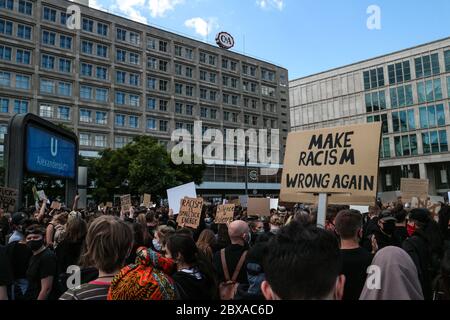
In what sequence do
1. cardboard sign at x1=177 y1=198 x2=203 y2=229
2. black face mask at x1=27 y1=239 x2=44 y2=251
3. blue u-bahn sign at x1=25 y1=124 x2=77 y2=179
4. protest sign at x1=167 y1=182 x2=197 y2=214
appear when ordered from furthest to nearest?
blue u-bahn sign at x1=25 y1=124 x2=77 y2=179, protest sign at x1=167 y1=182 x2=197 y2=214, cardboard sign at x1=177 y1=198 x2=203 y2=229, black face mask at x1=27 y1=239 x2=44 y2=251

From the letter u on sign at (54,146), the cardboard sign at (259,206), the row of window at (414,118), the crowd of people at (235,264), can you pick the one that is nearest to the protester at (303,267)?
the crowd of people at (235,264)

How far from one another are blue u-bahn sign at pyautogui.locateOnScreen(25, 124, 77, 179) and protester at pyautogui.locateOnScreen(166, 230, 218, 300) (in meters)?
9.14

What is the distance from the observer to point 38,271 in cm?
439

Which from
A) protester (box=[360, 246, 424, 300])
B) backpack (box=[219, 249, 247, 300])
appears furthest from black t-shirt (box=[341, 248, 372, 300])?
backpack (box=[219, 249, 247, 300])

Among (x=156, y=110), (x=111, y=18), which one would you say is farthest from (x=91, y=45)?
(x=156, y=110)

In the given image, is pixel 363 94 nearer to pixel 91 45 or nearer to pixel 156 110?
pixel 156 110

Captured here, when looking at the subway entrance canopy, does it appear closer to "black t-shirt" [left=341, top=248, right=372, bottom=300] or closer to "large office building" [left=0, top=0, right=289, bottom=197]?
"black t-shirt" [left=341, top=248, right=372, bottom=300]

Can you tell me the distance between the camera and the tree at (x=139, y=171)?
3794 centimetres

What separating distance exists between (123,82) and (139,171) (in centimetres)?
2313

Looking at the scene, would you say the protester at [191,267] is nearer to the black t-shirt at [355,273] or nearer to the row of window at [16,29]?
the black t-shirt at [355,273]

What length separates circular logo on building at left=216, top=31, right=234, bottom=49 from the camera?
7002 centimetres

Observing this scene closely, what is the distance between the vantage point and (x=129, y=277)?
2.39 m
